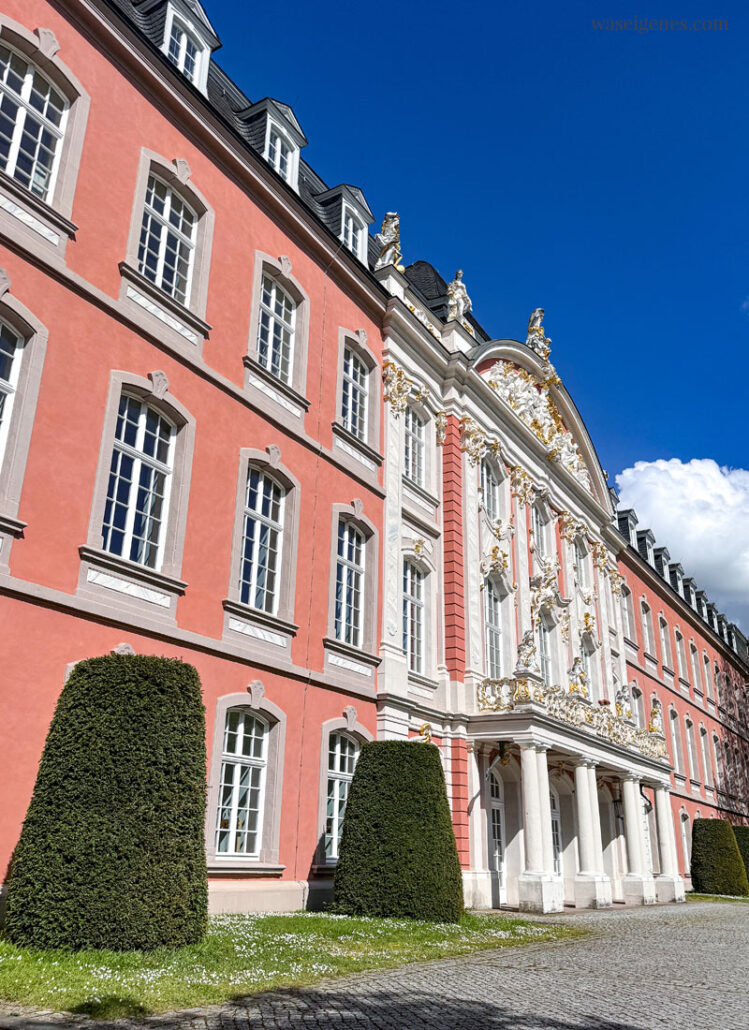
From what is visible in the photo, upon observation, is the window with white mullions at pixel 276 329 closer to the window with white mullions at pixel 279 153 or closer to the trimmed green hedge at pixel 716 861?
the window with white mullions at pixel 279 153

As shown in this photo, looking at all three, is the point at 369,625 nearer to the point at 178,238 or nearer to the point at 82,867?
the point at 178,238

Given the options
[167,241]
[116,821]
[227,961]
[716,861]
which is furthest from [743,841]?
[116,821]

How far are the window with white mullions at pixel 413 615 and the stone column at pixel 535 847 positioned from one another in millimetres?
2898

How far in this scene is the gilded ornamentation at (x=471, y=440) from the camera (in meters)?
21.7

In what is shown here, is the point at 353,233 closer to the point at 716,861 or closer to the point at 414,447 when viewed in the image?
the point at 414,447

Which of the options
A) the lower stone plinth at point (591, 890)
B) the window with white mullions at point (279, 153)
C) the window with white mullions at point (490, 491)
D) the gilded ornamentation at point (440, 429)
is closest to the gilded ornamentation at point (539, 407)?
the window with white mullions at point (490, 491)

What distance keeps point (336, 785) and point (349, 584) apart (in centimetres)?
379

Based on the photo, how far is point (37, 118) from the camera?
11.8 m

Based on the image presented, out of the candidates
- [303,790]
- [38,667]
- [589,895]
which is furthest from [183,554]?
[589,895]

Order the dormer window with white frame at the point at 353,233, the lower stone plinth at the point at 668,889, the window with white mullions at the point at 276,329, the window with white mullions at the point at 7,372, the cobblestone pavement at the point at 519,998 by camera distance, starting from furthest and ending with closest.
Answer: the lower stone plinth at the point at 668,889
the dormer window with white frame at the point at 353,233
the window with white mullions at the point at 276,329
the window with white mullions at the point at 7,372
the cobblestone pavement at the point at 519,998

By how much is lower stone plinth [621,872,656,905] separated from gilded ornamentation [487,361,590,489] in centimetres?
1193

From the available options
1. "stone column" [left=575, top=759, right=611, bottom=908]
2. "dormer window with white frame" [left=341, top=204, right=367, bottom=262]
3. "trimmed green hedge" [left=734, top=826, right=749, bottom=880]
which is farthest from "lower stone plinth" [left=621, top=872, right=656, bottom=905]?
"dormer window with white frame" [left=341, top=204, right=367, bottom=262]

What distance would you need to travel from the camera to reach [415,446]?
2081 centimetres

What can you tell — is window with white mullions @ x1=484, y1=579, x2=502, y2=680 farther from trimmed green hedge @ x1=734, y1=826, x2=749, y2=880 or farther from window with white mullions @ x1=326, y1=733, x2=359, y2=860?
trimmed green hedge @ x1=734, y1=826, x2=749, y2=880
